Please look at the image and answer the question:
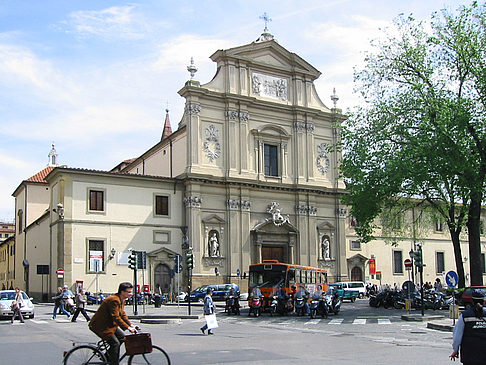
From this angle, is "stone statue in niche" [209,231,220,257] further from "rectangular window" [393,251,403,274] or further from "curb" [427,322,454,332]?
"curb" [427,322,454,332]

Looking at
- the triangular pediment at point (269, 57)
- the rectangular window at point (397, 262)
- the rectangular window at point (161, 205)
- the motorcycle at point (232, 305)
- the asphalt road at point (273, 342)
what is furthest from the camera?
the rectangular window at point (397, 262)

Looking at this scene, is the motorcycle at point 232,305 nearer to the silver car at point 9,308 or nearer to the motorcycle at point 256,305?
the motorcycle at point 256,305

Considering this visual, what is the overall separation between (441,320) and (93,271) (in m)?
23.7

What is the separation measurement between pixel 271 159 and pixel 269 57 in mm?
8128

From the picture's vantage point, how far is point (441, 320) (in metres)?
24.9

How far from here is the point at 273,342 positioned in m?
16.9

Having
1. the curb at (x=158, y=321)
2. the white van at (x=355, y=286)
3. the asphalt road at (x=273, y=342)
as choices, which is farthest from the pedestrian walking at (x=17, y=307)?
the white van at (x=355, y=286)

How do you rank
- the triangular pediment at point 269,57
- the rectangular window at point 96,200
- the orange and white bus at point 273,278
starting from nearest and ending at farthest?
Result: the orange and white bus at point 273,278 < the rectangular window at point 96,200 < the triangular pediment at point 269,57

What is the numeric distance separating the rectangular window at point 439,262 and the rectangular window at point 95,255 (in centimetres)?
3366

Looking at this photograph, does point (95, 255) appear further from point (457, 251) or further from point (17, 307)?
point (457, 251)

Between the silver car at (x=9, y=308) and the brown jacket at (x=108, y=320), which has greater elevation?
the brown jacket at (x=108, y=320)

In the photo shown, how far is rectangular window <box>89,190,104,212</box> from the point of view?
A: 41.7 m

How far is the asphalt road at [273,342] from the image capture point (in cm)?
1317

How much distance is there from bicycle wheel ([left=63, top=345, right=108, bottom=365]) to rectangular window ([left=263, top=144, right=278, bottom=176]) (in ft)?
127
